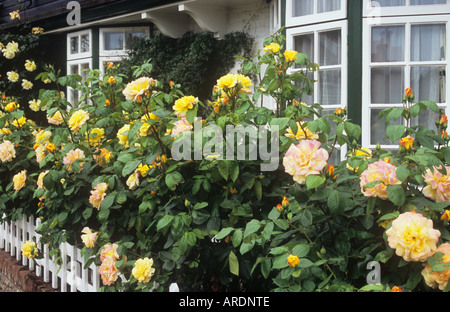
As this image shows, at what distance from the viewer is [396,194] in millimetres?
1517

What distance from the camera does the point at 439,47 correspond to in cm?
448

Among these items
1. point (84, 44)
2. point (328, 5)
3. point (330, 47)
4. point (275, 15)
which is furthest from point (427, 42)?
point (84, 44)

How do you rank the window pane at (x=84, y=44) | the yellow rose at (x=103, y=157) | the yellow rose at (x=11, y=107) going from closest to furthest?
the yellow rose at (x=103, y=157), the yellow rose at (x=11, y=107), the window pane at (x=84, y=44)

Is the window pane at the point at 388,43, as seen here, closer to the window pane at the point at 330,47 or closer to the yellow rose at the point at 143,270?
the window pane at the point at 330,47

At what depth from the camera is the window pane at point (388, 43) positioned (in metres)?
4.59

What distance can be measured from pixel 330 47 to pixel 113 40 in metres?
4.34

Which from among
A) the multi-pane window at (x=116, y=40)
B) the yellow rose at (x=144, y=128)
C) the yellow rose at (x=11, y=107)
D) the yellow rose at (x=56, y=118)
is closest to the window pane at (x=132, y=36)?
the multi-pane window at (x=116, y=40)

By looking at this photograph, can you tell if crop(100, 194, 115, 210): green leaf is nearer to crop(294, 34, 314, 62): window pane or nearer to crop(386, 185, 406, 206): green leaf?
crop(386, 185, 406, 206): green leaf

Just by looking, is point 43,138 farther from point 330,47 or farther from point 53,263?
point 330,47

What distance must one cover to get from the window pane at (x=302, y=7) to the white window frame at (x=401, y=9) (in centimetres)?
63

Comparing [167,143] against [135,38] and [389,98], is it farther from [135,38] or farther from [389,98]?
[135,38]

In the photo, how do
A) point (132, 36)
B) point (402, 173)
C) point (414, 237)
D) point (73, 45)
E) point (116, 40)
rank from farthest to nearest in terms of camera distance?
point (73, 45)
point (116, 40)
point (132, 36)
point (402, 173)
point (414, 237)

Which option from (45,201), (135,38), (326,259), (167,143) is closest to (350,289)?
(326,259)

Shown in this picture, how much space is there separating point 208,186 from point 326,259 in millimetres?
582
